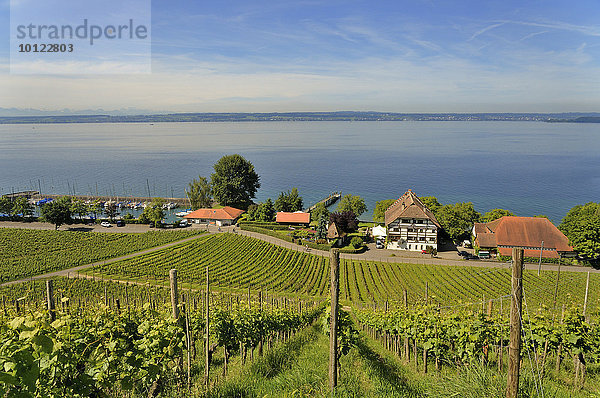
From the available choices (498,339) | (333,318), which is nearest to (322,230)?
(498,339)

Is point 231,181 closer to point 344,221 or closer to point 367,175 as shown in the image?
point 344,221

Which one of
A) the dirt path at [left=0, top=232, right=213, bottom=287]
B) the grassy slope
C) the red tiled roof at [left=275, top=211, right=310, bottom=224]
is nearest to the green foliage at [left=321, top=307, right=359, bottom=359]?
the grassy slope

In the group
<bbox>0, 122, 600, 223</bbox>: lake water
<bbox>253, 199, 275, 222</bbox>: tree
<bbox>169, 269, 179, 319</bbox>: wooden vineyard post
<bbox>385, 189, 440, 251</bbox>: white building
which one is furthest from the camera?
<bbox>0, 122, 600, 223</bbox>: lake water

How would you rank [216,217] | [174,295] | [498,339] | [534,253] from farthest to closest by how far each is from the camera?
1. [216,217]
2. [534,253]
3. [498,339]
4. [174,295]

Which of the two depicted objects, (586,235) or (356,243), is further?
(356,243)

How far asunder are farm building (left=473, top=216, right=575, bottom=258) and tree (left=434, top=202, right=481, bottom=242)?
2.61m

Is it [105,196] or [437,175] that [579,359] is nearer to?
[105,196]

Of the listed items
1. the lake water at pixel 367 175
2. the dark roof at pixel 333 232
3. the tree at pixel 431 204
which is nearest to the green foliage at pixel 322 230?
the dark roof at pixel 333 232

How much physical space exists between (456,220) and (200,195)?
4116 centimetres

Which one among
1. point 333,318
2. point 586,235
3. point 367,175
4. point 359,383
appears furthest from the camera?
point 367,175

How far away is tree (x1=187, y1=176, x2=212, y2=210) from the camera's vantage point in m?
62.8

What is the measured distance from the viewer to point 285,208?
2306 inches

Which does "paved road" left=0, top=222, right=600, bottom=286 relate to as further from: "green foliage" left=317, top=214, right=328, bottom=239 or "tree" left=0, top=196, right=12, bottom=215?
"tree" left=0, top=196, right=12, bottom=215

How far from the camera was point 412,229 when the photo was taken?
42.6m
